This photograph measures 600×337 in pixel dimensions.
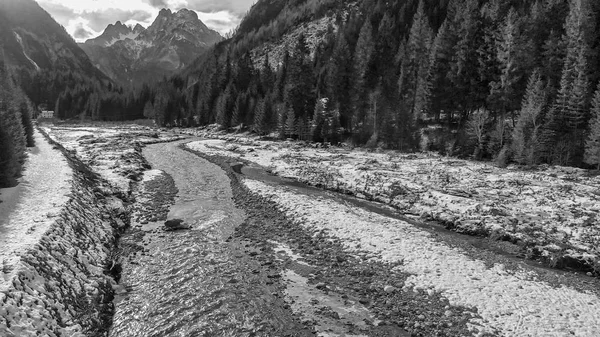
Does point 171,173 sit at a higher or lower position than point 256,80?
lower

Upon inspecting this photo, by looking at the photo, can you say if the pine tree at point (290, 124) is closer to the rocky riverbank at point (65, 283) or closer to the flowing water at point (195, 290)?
the flowing water at point (195, 290)

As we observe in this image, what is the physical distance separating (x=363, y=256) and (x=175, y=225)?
1230 cm

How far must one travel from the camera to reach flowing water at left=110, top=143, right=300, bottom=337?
12.5m

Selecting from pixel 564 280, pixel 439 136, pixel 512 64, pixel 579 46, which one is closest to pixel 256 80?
pixel 439 136

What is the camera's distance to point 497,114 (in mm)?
58281

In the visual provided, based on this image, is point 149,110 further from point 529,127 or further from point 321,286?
point 321,286

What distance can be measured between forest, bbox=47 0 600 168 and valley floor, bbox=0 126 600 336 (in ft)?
41.1

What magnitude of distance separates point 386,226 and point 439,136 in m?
42.0

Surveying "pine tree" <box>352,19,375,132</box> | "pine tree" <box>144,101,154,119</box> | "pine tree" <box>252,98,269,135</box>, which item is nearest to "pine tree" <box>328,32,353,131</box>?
"pine tree" <box>352,19,375,132</box>

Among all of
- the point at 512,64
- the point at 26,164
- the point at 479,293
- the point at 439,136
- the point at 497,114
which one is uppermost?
the point at 512,64

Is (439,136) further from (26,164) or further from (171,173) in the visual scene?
(26,164)

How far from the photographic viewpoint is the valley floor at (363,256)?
512 inches

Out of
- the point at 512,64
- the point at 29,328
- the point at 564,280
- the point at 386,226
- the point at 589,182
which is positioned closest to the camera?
the point at 29,328

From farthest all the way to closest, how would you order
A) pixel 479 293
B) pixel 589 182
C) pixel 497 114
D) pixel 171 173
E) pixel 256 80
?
pixel 256 80 < pixel 497 114 < pixel 171 173 < pixel 589 182 < pixel 479 293
